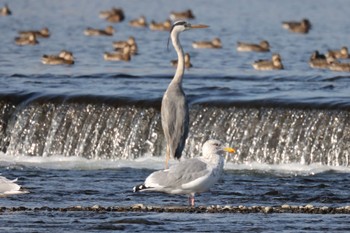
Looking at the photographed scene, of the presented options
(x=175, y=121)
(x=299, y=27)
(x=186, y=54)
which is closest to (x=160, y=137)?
(x=175, y=121)

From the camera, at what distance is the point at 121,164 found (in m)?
23.4

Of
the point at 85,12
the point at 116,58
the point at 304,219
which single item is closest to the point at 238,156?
the point at 304,219

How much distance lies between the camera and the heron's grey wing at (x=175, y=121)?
1997 cm

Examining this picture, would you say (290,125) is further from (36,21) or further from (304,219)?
(36,21)

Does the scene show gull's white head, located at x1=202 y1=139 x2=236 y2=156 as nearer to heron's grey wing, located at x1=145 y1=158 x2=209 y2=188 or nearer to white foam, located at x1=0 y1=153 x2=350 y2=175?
heron's grey wing, located at x1=145 y1=158 x2=209 y2=188

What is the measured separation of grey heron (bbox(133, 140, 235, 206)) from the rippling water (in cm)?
45

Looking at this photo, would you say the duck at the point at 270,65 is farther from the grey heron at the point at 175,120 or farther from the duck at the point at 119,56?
the grey heron at the point at 175,120

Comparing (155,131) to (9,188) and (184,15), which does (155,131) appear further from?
(184,15)

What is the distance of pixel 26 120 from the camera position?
25.4 m

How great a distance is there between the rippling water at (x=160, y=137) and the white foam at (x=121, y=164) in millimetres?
22

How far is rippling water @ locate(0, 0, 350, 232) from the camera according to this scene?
645 inches

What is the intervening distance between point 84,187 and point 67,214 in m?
3.50

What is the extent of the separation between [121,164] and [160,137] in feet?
3.79

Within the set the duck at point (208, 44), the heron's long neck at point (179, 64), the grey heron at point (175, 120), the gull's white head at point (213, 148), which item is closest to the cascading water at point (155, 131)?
the heron's long neck at point (179, 64)
